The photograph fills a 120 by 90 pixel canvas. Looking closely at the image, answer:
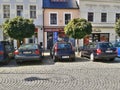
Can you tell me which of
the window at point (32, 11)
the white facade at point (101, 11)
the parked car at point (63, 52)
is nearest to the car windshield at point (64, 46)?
the parked car at point (63, 52)

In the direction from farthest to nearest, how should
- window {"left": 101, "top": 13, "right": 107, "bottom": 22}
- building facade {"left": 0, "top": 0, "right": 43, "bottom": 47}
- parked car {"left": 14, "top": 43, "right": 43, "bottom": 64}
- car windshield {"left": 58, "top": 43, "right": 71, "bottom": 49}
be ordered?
window {"left": 101, "top": 13, "right": 107, "bottom": 22} < building facade {"left": 0, "top": 0, "right": 43, "bottom": 47} < car windshield {"left": 58, "top": 43, "right": 71, "bottom": 49} < parked car {"left": 14, "top": 43, "right": 43, "bottom": 64}

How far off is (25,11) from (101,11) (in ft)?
33.2

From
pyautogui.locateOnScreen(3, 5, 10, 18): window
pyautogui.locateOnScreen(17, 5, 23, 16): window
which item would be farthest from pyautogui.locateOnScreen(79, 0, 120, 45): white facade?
pyautogui.locateOnScreen(3, 5, 10, 18): window

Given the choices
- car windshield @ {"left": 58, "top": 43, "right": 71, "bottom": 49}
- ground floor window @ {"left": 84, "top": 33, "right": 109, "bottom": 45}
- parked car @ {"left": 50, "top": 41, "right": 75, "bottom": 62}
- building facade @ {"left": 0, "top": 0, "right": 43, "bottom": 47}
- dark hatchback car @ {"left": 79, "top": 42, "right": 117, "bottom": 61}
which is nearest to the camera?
dark hatchback car @ {"left": 79, "top": 42, "right": 117, "bottom": 61}

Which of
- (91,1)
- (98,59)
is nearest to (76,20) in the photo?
(98,59)

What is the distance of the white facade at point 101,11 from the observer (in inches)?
1072

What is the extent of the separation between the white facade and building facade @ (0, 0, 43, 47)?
18.3 feet

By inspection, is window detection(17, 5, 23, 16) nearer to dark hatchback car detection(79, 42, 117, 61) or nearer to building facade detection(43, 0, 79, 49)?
building facade detection(43, 0, 79, 49)

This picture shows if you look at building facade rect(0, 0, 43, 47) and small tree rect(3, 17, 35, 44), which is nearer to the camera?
small tree rect(3, 17, 35, 44)

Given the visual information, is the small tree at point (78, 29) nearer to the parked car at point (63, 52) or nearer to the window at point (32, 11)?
the parked car at point (63, 52)

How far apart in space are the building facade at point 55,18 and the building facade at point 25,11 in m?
0.67

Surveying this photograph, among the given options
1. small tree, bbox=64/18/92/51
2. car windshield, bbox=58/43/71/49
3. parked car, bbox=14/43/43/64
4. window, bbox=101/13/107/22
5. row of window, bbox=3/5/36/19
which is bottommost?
parked car, bbox=14/43/43/64

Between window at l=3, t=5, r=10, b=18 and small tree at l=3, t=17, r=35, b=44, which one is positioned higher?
window at l=3, t=5, r=10, b=18

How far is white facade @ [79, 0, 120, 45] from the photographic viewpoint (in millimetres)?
27219
